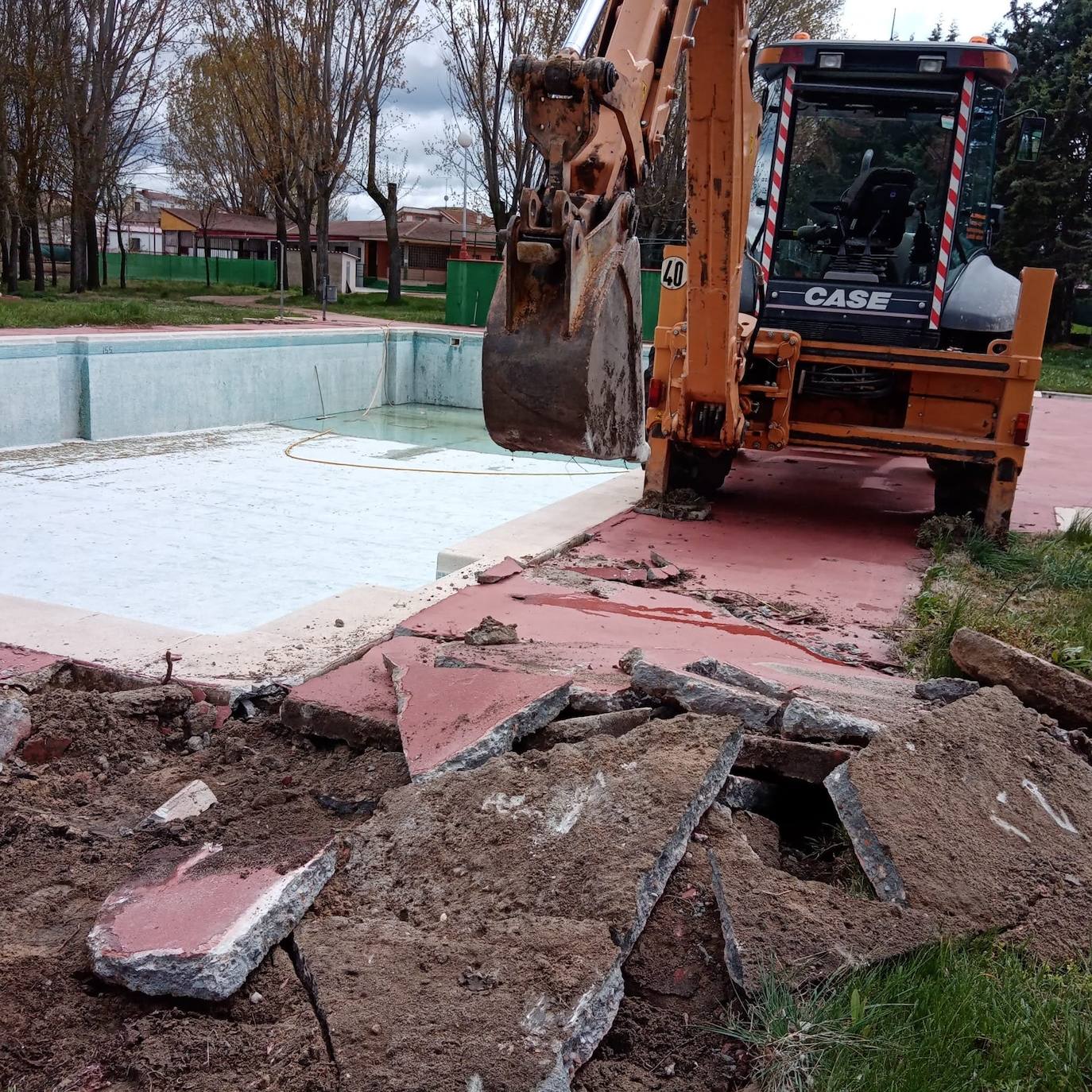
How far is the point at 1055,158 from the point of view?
28750 mm

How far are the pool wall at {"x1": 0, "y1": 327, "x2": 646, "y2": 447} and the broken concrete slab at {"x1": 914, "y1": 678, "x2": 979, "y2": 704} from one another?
10.4 meters

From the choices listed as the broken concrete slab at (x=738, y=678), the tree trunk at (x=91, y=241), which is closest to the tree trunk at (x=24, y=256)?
the tree trunk at (x=91, y=241)

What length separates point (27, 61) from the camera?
24.6m

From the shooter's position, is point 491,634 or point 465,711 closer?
point 465,711

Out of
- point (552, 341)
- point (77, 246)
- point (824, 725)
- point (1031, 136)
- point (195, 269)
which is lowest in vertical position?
point (195, 269)

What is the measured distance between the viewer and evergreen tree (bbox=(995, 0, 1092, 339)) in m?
27.9

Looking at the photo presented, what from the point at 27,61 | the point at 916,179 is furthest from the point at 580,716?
the point at 27,61

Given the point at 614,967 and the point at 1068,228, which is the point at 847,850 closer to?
Result: the point at 614,967

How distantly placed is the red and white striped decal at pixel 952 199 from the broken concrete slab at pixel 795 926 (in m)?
5.42

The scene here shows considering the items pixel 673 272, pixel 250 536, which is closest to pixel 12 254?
pixel 250 536

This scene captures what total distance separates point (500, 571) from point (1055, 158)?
27992 millimetres

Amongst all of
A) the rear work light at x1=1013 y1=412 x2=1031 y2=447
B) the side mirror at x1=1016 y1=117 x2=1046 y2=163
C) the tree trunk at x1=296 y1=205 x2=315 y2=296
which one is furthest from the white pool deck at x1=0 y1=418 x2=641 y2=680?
Result: the tree trunk at x1=296 y1=205 x2=315 y2=296

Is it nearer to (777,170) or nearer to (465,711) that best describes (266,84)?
(777,170)

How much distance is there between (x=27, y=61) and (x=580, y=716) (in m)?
26.2
